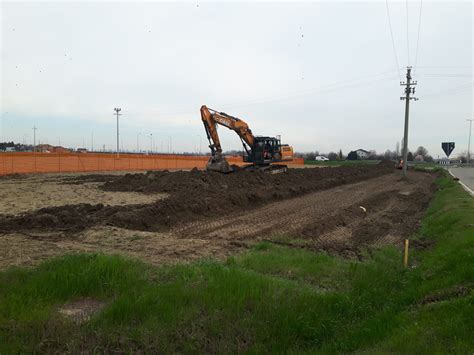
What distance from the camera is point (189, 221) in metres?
13.8

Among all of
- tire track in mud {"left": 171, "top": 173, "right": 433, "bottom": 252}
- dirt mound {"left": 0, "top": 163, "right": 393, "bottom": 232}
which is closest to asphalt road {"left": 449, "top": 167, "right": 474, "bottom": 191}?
dirt mound {"left": 0, "top": 163, "right": 393, "bottom": 232}

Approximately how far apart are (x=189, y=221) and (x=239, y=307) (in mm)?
8206

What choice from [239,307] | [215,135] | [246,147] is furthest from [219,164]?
[239,307]

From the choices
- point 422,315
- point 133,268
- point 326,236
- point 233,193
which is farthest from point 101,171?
point 422,315

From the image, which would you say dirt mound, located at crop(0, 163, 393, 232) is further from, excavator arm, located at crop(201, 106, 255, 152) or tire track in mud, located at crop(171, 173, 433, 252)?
excavator arm, located at crop(201, 106, 255, 152)

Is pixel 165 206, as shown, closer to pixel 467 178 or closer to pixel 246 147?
pixel 246 147

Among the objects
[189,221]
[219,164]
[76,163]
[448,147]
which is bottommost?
[189,221]

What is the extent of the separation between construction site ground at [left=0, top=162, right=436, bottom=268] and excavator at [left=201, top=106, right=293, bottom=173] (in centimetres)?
634

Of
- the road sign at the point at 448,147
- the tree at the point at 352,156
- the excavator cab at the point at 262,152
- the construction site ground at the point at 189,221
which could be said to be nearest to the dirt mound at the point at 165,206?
the construction site ground at the point at 189,221

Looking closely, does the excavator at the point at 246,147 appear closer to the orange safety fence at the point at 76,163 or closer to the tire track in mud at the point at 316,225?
the tire track in mud at the point at 316,225

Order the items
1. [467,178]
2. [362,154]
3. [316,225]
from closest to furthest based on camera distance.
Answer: [316,225], [467,178], [362,154]

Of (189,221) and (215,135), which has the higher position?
(215,135)

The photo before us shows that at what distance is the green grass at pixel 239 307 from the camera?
484 cm

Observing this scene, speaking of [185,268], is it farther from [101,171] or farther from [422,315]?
[101,171]
